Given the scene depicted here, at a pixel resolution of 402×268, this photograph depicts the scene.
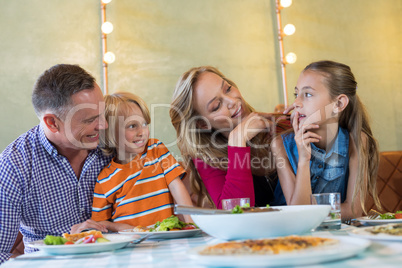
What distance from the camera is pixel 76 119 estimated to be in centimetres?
191

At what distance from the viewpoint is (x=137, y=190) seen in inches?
80.2

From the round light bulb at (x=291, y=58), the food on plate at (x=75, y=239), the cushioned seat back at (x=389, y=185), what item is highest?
the round light bulb at (x=291, y=58)

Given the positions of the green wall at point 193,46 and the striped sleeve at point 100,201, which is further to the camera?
the green wall at point 193,46

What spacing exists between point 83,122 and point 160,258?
49.6 inches

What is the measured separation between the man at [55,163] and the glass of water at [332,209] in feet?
3.75

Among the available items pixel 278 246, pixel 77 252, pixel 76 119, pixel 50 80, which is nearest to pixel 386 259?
pixel 278 246

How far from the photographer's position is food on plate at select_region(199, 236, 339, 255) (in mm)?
610

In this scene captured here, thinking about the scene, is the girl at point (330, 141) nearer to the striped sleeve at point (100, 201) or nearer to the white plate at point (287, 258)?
the striped sleeve at point (100, 201)

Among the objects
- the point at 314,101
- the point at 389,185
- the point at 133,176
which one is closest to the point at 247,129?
the point at 314,101

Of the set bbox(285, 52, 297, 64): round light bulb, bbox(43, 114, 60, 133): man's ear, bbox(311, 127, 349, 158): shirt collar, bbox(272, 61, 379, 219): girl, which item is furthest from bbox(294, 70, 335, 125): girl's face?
bbox(285, 52, 297, 64): round light bulb

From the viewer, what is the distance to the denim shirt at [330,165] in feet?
6.21

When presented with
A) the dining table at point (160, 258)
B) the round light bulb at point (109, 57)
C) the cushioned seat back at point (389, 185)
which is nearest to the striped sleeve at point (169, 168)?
the dining table at point (160, 258)

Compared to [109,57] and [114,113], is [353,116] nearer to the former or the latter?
[114,113]

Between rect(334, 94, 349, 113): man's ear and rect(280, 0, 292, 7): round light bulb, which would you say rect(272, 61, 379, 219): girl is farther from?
rect(280, 0, 292, 7): round light bulb
